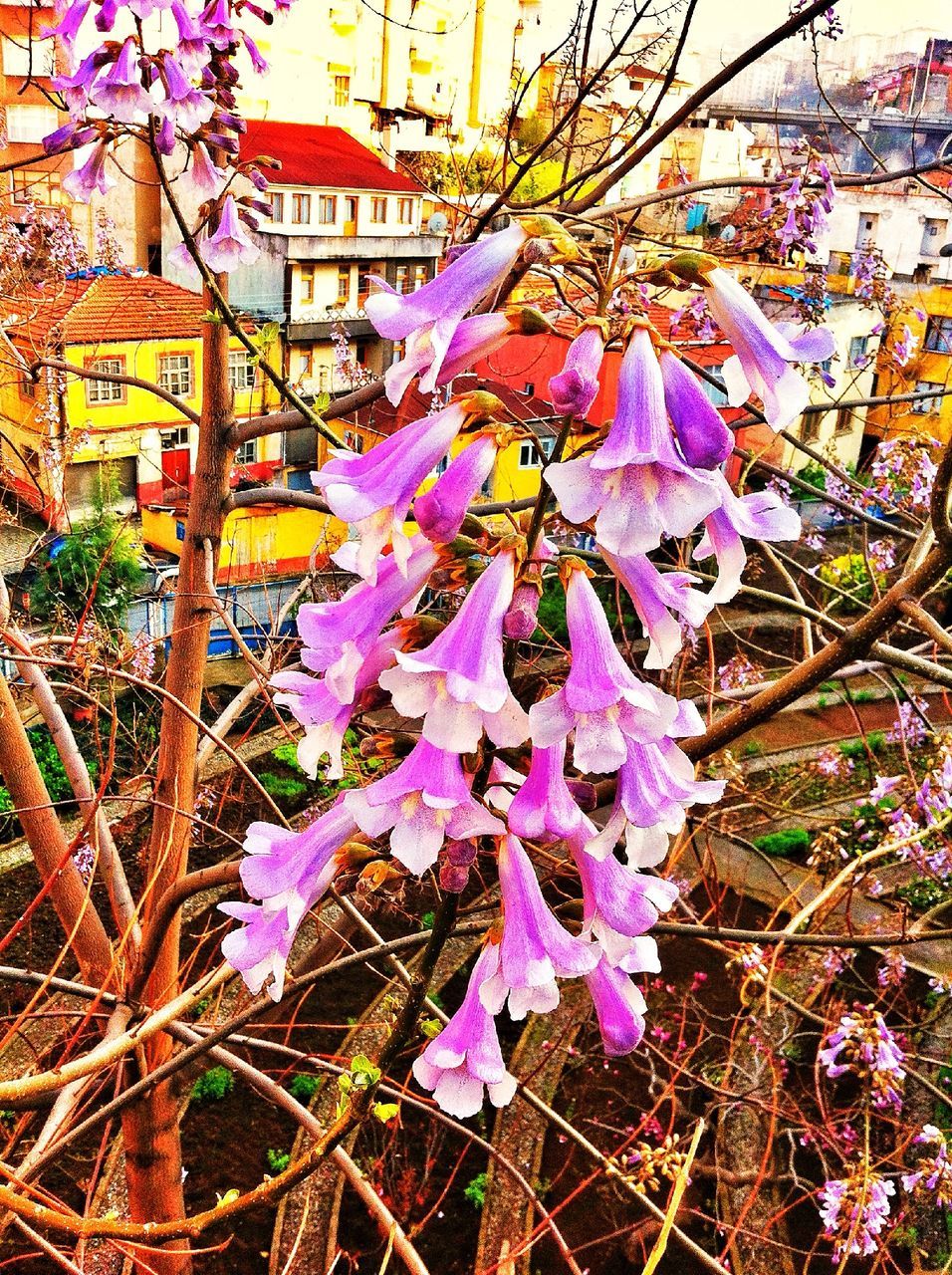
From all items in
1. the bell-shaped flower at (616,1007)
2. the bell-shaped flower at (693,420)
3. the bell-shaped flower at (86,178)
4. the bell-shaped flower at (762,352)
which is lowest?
the bell-shaped flower at (616,1007)

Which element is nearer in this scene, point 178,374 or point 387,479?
point 387,479

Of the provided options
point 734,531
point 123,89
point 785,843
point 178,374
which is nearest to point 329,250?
point 178,374

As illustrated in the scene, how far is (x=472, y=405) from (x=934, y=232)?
18.4 metres

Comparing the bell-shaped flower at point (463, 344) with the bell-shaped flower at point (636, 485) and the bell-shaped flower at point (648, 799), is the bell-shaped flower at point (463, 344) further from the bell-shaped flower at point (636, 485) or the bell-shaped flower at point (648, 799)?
the bell-shaped flower at point (648, 799)

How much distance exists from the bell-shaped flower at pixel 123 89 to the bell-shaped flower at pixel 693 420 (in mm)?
2832

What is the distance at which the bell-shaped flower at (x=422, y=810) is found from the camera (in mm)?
1407

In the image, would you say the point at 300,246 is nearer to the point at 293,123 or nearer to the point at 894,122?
the point at 293,123

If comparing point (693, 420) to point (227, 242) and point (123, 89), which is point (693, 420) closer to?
point (123, 89)

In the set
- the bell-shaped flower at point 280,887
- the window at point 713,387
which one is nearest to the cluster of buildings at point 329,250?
the window at point 713,387

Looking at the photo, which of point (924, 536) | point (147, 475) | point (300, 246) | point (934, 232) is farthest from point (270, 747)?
point (934, 232)

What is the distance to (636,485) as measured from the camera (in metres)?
1.32

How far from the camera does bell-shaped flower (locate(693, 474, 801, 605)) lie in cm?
147

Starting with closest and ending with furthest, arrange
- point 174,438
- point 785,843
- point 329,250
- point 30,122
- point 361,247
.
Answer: point 785,843, point 30,122, point 174,438, point 329,250, point 361,247

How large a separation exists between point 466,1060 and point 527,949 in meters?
0.27
